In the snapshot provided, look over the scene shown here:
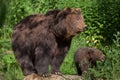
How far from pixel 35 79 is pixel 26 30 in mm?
1111

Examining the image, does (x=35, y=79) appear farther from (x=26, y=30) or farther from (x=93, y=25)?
(x=93, y=25)

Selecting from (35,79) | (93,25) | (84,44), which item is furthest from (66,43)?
(93,25)

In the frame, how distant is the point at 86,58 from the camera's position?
965 centimetres

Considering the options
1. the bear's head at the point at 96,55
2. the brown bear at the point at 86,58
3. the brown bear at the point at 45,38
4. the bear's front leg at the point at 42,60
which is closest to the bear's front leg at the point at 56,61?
the brown bear at the point at 45,38

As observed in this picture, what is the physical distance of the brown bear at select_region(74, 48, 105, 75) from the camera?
9.42 metres

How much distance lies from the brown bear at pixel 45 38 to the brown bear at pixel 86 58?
1604 mm

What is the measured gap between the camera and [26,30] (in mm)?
7789

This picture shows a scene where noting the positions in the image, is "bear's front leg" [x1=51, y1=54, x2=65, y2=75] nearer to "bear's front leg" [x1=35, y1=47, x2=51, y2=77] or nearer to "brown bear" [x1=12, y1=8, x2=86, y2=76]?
"brown bear" [x1=12, y1=8, x2=86, y2=76]

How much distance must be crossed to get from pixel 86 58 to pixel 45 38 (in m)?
2.27

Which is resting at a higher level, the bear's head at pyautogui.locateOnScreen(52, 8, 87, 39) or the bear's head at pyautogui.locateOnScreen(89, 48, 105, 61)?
the bear's head at pyautogui.locateOnScreen(52, 8, 87, 39)

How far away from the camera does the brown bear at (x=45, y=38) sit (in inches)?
299

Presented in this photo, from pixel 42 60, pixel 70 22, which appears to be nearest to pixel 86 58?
pixel 70 22

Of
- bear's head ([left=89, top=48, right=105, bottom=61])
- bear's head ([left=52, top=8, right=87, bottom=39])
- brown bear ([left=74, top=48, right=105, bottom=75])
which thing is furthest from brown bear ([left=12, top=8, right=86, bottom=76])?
bear's head ([left=89, top=48, right=105, bottom=61])

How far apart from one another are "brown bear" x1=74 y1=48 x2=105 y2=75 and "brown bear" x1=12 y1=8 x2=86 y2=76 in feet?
5.26
